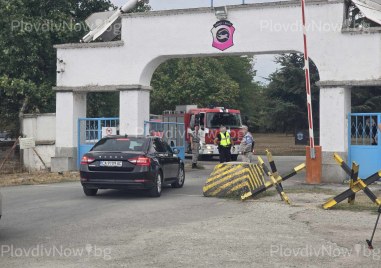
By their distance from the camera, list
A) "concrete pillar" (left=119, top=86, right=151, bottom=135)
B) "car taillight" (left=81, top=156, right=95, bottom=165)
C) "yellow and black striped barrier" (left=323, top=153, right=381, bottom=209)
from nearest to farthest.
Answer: "yellow and black striped barrier" (left=323, top=153, right=381, bottom=209), "car taillight" (left=81, top=156, right=95, bottom=165), "concrete pillar" (left=119, top=86, right=151, bottom=135)

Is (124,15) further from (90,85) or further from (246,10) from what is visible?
(246,10)

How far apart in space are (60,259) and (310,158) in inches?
434

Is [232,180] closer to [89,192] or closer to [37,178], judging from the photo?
[89,192]

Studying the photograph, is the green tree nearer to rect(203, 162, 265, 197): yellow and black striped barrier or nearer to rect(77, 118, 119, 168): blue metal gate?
rect(77, 118, 119, 168): blue metal gate

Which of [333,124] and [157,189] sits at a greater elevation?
→ [333,124]

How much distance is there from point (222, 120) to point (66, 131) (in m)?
9.63

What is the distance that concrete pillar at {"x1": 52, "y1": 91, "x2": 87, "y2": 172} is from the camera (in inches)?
867

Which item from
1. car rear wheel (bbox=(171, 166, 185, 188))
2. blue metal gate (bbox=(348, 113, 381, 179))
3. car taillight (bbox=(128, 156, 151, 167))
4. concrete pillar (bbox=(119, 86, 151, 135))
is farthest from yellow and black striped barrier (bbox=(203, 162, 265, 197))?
concrete pillar (bbox=(119, 86, 151, 135))

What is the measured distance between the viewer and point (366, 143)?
1825 centimetres

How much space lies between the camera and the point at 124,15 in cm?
2102

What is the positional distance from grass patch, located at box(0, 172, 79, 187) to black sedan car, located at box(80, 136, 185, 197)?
178 inches

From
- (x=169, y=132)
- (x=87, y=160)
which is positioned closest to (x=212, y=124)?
(x=169, y=132)

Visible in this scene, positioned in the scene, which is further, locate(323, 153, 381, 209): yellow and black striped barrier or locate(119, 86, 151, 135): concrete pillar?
locate(119, 86, 151, 135): concrete pillar

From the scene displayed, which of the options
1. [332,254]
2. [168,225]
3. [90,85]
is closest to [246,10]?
[90,85]
